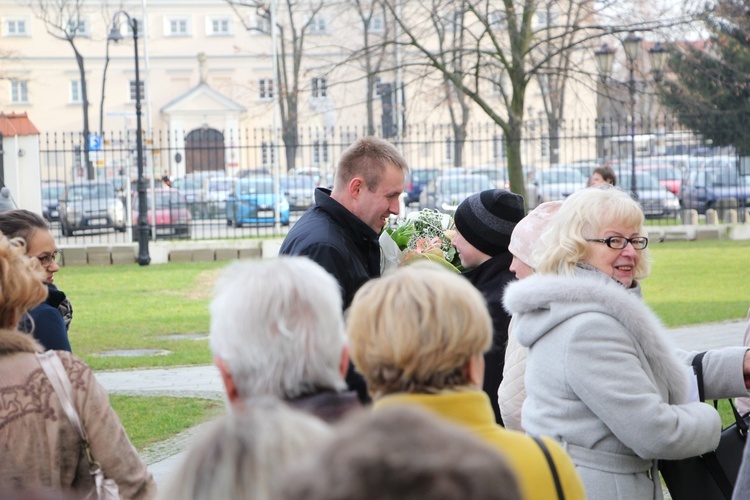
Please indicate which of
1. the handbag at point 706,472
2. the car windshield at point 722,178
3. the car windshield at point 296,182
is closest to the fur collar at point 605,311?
the handbag at point 706,472

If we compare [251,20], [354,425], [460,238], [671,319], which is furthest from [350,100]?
[354,425]

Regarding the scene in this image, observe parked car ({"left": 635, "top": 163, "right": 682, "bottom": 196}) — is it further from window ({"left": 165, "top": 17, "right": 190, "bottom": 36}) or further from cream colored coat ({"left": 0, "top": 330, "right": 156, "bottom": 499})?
window ({"left": 165, "top": 17, "right": 190, "bottom": 36})

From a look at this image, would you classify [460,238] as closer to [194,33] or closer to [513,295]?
[513,295]

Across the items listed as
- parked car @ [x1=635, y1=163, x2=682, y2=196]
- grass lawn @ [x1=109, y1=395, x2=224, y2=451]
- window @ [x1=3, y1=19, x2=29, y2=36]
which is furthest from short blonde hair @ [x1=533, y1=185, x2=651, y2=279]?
window @ [x1=3, y1=19, x2=29, y2=36]

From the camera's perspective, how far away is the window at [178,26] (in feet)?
227

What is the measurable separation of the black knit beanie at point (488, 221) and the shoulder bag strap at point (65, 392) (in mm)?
2478

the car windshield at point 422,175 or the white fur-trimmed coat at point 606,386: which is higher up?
the car windshield at point 422,175

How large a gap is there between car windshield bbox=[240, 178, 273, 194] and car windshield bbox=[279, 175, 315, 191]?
7.64 ft

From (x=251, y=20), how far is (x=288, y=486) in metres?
68.8

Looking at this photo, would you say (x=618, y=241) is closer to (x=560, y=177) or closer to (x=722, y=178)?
(x=560, y=177)

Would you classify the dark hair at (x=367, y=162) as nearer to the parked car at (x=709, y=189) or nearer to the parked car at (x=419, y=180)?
the parked car at (x=709, y=189)

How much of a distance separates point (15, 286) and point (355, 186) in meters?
2.27

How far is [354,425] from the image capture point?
4.79 ft

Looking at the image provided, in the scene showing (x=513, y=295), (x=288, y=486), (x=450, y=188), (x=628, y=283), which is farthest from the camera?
(x=450, y=188)
